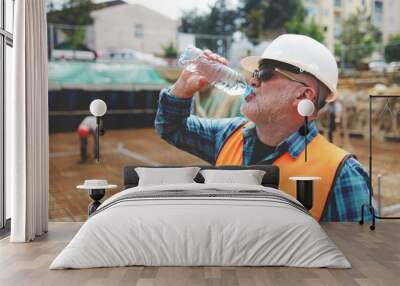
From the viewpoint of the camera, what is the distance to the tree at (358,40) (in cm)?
703

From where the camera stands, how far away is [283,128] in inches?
271

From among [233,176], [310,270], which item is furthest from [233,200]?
[233,176]

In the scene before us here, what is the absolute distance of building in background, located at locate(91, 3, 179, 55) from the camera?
7.04m

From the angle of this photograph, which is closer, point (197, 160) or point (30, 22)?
point (30, 22)

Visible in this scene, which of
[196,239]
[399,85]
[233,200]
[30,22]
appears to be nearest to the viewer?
[196,239]

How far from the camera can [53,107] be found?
700 cm

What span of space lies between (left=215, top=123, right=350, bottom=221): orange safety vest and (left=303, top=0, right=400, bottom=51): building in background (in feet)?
3.99

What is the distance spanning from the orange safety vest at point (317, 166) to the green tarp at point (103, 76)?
1.26 m

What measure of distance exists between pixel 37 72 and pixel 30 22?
1.64 ft

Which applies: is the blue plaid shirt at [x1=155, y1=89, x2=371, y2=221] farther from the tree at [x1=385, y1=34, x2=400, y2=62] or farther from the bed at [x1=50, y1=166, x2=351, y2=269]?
the bed at [x1=50, y1=166, x2=351, y2=269]

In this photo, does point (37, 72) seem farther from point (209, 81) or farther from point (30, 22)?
point (209, 81)

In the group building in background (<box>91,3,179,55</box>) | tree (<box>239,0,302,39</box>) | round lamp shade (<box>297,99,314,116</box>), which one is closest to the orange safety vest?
round lamp shade (<box>297,99,314,116</box>)


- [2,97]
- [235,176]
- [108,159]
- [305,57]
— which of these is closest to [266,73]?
[305,57]

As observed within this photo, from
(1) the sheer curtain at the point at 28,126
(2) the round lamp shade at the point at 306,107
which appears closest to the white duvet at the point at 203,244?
(1) the sheer curtain at the point at 28,126
